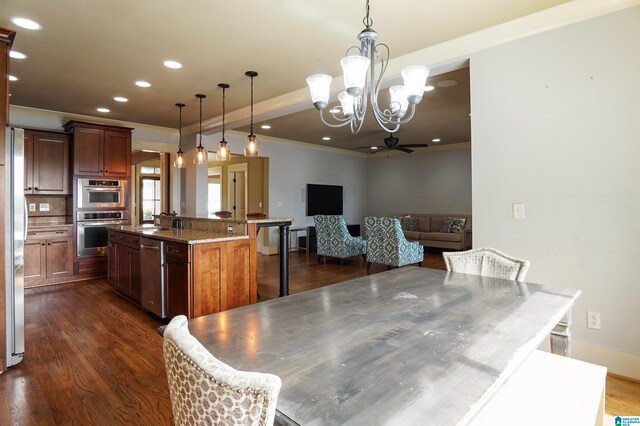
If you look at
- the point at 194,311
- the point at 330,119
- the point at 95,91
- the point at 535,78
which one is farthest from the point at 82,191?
the point at 535,78

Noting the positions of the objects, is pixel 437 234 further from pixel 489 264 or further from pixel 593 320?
pixel 489 264

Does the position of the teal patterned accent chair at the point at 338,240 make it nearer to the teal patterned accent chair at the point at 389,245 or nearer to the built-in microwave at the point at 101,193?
the teal patterned accent chair at the point at 389,245

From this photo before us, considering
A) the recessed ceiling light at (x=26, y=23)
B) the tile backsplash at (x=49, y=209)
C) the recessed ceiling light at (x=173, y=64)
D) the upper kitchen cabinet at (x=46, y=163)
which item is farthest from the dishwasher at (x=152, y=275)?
the tile backsplash at (x=49, y=209)

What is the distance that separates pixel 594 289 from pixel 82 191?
634cm

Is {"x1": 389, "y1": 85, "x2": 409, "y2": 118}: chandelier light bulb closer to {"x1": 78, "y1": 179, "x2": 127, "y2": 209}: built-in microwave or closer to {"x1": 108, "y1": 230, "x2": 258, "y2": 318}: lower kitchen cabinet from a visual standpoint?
{"x1": 108, "y1": 230, "x2": 258, "y2": 318}: lower kitchen cabinet

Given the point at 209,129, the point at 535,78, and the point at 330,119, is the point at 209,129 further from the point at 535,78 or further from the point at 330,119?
the point at 535,78

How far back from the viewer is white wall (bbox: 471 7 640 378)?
2305mm

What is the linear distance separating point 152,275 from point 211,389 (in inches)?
130

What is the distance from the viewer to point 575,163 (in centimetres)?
250

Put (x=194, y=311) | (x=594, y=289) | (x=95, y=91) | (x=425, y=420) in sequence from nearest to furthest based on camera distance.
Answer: (x=425, y=420)
(x=594, y=289)
(x=194, y=311)
(x=95, y=91)

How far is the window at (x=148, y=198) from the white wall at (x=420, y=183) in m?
6.50

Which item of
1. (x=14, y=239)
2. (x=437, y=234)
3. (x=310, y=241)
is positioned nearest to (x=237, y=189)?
(x=310, y=241)

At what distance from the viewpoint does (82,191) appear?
536 centimetres

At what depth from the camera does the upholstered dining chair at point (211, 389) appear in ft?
2.06
